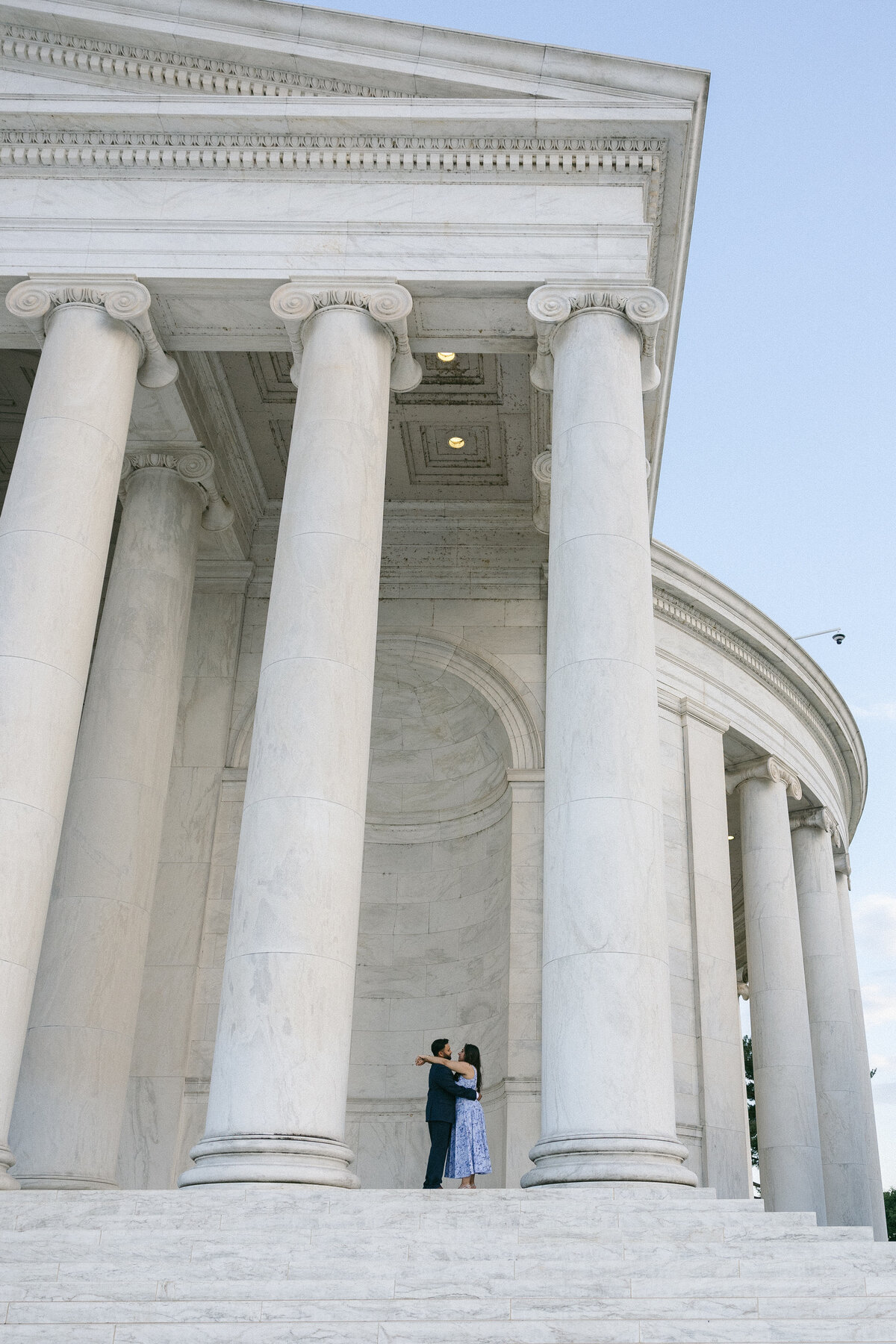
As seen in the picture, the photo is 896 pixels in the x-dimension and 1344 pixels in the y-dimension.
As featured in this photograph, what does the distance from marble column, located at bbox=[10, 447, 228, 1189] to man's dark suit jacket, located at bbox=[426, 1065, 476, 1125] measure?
11263mm

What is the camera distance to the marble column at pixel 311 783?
3083cm

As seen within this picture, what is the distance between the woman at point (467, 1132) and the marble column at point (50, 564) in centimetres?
1247

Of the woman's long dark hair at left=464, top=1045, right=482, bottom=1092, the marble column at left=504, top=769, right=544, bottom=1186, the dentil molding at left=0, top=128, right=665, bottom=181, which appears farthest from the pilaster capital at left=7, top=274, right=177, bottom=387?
the woman's long dark hair at left=464, top=1045, right=482, bottom=1092

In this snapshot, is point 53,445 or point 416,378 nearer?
point 53,445

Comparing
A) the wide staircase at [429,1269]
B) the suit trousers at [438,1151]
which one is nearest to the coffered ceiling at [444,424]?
the suit trousers at [438,1151]

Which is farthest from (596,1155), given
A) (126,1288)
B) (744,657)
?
(744,657)

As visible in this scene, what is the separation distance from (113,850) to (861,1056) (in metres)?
52.2

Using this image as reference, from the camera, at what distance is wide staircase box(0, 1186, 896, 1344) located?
22.4 m

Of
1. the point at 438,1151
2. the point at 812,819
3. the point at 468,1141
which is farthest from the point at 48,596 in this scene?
the point at 812,819

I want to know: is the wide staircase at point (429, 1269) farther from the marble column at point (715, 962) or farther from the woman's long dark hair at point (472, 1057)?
the marble column at point (715, 962)

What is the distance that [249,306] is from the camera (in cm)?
4312

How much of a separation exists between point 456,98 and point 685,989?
126 ft

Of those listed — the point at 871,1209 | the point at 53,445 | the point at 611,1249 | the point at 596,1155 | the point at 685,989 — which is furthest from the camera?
the point at 871,1209

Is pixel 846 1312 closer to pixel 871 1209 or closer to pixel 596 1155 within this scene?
pixel 596 1155
